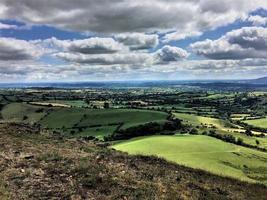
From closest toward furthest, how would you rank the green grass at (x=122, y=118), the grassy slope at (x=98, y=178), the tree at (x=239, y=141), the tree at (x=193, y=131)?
the grassy slope at (x=98, y=178), the tree at (x=239, y=141), the tree at (x=193, y=131), the green grass at (x=122, y=118)

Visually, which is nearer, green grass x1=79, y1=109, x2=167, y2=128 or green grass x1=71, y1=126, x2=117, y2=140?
green grass x1=71, y1=126, x2=117, y2=140

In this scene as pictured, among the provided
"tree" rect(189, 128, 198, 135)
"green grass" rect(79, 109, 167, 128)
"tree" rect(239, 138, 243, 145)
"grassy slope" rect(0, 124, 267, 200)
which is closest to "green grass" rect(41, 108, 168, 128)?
"green grass" rect(79, 109, 167, 128)

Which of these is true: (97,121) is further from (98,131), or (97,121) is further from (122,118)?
(98,131)

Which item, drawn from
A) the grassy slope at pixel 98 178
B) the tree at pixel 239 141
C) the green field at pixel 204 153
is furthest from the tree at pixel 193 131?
the grassy slope at pixel 98 178

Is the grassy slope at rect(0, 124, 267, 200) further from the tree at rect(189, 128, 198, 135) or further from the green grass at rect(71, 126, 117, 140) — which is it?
the tree at rect(189, 128, 198, 135)

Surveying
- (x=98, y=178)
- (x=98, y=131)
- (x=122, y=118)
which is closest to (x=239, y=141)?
(x=98, y=131)

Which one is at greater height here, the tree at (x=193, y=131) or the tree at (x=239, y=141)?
the tree at (x=193, y=131)

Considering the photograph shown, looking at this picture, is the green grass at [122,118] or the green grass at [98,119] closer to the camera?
the green grass at [98,119]

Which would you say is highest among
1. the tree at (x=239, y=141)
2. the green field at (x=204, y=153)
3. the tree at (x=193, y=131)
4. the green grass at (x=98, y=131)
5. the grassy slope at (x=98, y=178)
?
the grassy slope at (x=98, y=178)

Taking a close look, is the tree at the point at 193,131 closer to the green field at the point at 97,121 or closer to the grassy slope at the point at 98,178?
the green field at the point at 97,121
